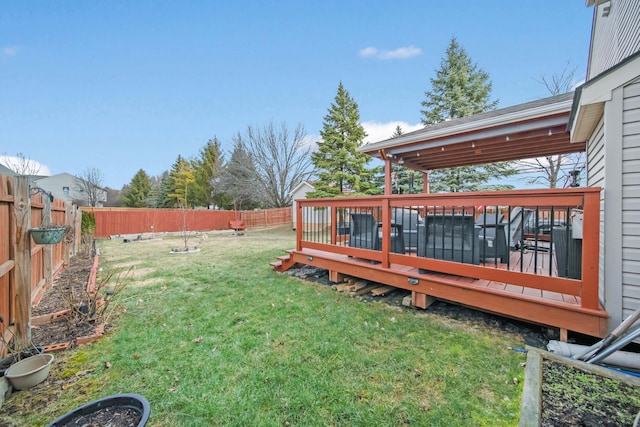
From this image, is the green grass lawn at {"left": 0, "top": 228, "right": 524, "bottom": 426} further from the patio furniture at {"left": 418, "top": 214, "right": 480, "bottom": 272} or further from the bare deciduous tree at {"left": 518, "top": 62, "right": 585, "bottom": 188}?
the bare deciduous tree at {"left": 518, "top": 62, "right": 585, "bottom": 188}

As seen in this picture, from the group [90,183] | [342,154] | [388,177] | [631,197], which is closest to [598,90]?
[631,197]

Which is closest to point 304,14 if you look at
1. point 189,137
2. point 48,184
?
point 189,137

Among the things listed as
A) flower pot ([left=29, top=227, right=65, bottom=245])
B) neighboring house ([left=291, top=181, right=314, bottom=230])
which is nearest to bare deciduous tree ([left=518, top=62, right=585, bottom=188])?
neighboring house ([left=291, top=181, right=314, bottom=230])

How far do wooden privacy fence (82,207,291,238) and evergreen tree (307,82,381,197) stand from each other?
17.8ft

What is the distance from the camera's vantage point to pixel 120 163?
32750mm

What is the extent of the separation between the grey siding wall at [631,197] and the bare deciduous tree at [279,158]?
802 inches

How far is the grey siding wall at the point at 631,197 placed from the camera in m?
2.38

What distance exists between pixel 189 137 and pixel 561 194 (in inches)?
1322

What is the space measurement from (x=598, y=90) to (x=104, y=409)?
15.9ft

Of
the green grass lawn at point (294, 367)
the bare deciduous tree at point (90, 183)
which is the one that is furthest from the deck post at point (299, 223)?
the bare deciduous tree at point (90, 183)

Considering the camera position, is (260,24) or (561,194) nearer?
(561,194)

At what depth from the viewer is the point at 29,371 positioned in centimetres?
232

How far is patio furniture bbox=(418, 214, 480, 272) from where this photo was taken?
3504 millimetres

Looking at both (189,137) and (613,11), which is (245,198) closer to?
(189,137)
